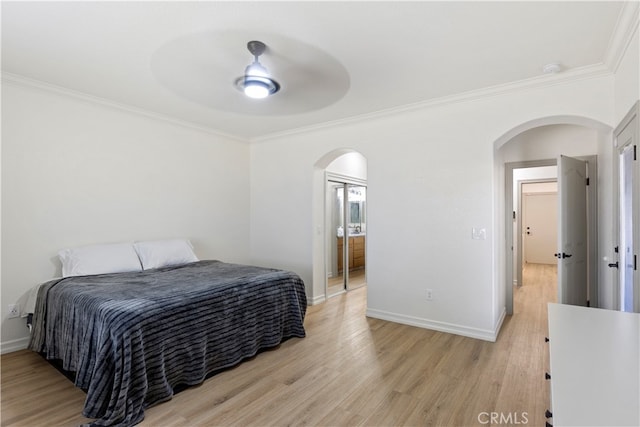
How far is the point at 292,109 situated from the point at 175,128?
1.69 m

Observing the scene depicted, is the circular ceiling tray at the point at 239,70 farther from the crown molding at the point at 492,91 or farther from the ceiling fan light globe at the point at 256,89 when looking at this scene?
the crown molding at the point at 492,91

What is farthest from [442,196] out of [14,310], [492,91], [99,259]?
[14,310]

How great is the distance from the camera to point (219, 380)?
2605 mm

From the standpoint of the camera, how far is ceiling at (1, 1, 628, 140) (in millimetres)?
2061

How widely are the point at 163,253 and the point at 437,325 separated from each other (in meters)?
3.23

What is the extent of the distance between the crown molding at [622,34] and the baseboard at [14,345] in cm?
541

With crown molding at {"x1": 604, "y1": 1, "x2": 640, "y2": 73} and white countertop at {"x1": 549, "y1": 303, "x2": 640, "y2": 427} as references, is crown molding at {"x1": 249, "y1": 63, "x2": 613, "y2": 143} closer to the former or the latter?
crown molding at {"x1": 604, "y1": 1, "x2": 640, "y2": 73}

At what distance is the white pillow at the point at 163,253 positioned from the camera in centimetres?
371

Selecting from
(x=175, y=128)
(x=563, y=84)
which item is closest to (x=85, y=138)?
(x=175, y=128)

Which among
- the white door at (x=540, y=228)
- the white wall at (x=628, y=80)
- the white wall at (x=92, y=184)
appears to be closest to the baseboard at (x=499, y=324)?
the white wall at (x=628, y=80)

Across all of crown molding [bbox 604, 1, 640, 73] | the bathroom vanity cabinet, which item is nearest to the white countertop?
crown molding [bbox 604, 1, 640, 73]

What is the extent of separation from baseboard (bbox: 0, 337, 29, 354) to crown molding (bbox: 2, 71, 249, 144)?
240 centimetres

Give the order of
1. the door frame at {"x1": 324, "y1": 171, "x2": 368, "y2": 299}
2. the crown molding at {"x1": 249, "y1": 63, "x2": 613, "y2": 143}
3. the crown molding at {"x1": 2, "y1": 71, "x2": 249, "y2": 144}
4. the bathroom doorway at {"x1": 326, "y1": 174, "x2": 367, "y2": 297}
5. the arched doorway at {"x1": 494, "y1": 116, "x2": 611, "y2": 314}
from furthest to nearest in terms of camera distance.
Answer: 1. the bathroom doorway at {"x1": 326, "y1": 174, "x2": 367, "y2": 297}
2. the door frame at {"x1": 324, "y1": 171, "x2": 368, "y2": 299}
3. the arched doorway at {"x1": 494, "y1": 116, "x2": 611, "y2": 314}
4. the crown molding at {"x1": 2, "y1": 71, "x2": 249, "y2": 144}
5. the crown molding at {"x1": 249, "y1": 63, "x2": 613, "y2": 143}

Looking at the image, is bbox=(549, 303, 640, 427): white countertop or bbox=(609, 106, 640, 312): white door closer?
bbox=(549, 303, 640, 427): white countertop
